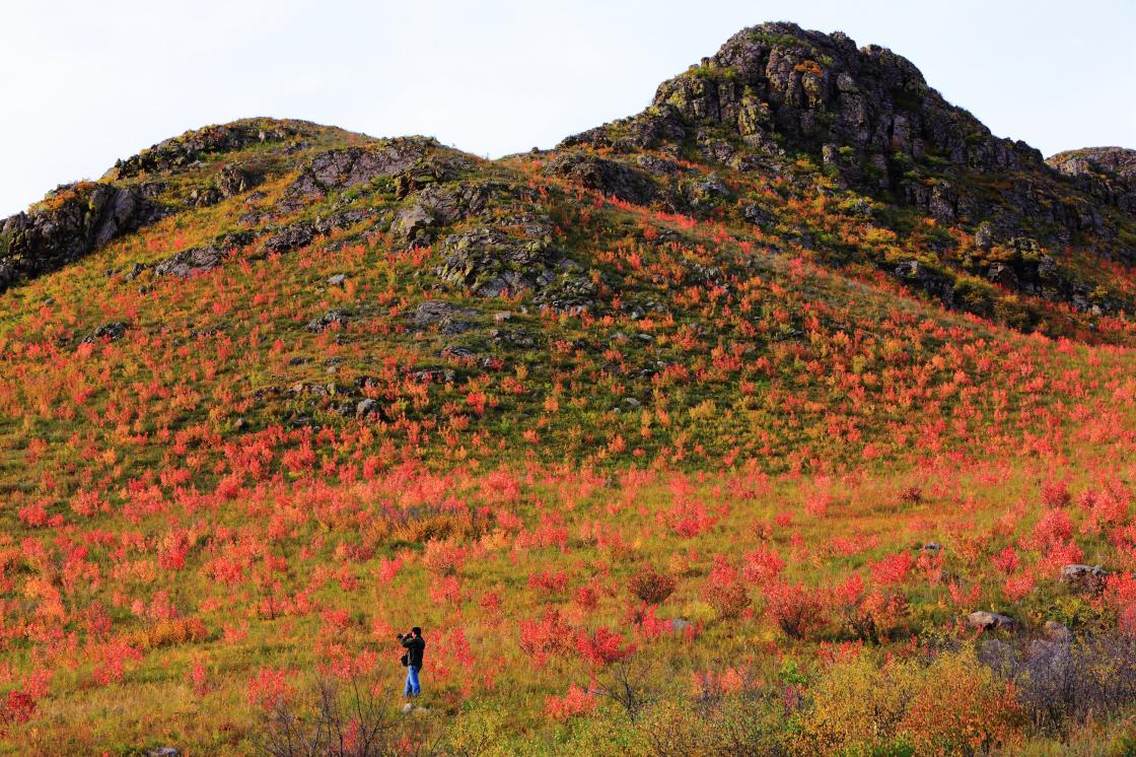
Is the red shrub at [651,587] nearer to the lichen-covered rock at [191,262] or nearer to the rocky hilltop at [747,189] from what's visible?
the rocky hilltop at [747,189]

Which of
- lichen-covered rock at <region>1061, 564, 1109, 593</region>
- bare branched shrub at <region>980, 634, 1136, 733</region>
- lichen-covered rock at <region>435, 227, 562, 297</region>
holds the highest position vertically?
lichen-covered rock at <region>435, 227, 562, 297</region>

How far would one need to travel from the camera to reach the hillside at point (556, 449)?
891cm

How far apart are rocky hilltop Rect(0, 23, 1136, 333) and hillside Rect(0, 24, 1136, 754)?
1.38 feet

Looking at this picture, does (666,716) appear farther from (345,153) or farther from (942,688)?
(345,153)

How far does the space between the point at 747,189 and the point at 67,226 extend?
47.2 metres

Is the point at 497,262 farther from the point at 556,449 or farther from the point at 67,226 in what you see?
the point at 67,226

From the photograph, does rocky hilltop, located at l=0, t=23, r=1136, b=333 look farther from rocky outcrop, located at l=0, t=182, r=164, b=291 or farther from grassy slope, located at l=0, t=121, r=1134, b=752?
grassy slope, located at l=0, t=121, r=1134, b=752

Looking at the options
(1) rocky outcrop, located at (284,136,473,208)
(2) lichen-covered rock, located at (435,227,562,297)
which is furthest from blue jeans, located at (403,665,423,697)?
(1) rocky outcrop, located at (284,136,473,208)

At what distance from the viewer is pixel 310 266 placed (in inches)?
1428

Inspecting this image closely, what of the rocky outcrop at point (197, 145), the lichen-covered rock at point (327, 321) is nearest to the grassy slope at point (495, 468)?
the lichen-covered rock at point (327, 321)

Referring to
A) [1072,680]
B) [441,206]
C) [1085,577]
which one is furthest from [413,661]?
[441,206]

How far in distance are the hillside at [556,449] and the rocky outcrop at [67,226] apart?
242 mm

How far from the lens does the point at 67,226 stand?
43.1 metres

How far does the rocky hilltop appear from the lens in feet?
130
